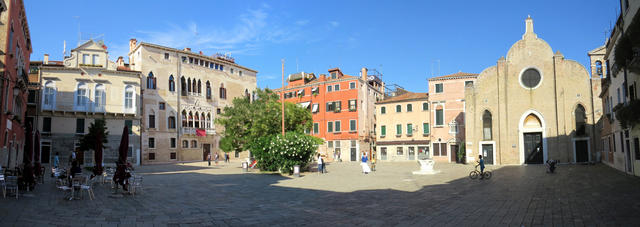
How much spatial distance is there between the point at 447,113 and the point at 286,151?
83.6 ft

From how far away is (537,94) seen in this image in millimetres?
35031

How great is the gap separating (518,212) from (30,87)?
135 ft

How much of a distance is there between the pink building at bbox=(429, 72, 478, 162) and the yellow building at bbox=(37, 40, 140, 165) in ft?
104

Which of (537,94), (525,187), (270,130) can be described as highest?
(537,94)

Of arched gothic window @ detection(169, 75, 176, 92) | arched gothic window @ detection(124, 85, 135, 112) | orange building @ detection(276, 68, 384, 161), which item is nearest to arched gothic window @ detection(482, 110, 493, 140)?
orange building @ detection(276, 68, 384, 161)

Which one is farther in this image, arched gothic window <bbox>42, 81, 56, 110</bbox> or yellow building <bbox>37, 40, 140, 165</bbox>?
yellow building <bbox>37, 40, 140, 165</bbox>

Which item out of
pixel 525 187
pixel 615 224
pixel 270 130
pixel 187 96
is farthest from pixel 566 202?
pixel 187 96

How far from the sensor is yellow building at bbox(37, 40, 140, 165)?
3694 centimetres

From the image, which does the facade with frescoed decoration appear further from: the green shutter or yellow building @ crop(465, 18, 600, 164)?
yellow building @ crop(465, 18, 600, 164)

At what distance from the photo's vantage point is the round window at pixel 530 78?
1385 inches

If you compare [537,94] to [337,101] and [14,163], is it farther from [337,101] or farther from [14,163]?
[14,163]

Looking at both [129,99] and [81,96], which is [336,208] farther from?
[81,96]

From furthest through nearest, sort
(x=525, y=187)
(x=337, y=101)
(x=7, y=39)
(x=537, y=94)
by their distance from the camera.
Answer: (x=337, y=101)
(x=537, y=94)
(x=7, y=39)
(x=525, y=187)

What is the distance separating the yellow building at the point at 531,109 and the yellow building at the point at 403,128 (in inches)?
338
